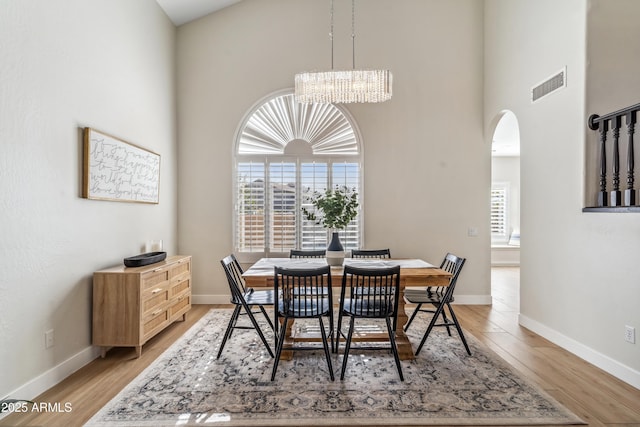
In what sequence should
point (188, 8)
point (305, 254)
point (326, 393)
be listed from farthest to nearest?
1. point (188, 8)
2. point (305, 254)
3. point (326, 393)

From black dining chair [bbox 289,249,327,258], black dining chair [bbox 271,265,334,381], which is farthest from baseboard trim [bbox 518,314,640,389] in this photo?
black dining chair [bbox 289,249,327,258]

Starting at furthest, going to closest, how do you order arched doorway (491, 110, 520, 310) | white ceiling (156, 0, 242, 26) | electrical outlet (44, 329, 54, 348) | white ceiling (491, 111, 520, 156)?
arched doorway (491, 110, 520, 310), white ceiling (491, 111, 520, 156), white ceiling (156, 0, 242, 26), electrical outlet (44, 329, 54, 348)

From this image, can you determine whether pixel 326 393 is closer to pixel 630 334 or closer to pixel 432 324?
pixel 432 324

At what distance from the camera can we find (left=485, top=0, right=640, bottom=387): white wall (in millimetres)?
2740

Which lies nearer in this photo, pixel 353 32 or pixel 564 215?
pixel 564 215

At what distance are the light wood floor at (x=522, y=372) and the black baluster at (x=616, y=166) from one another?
1424 millimetres

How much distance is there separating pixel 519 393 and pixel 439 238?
2.60 meters

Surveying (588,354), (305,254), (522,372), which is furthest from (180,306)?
(588,354)

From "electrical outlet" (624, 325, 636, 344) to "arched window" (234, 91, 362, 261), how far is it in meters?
Result: 2.94

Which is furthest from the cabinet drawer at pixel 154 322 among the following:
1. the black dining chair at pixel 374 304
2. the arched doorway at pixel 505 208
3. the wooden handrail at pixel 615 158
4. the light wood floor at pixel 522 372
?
the arched doorway at pixel 505 208

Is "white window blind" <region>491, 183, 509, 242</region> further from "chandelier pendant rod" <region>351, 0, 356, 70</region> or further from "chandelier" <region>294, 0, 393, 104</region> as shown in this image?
"chandelier" <region>294, 0, 393, 104</region>

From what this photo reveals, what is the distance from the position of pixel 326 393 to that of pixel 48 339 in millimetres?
2116

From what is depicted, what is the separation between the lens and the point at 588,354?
9.78ft

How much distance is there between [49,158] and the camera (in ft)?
8.38
